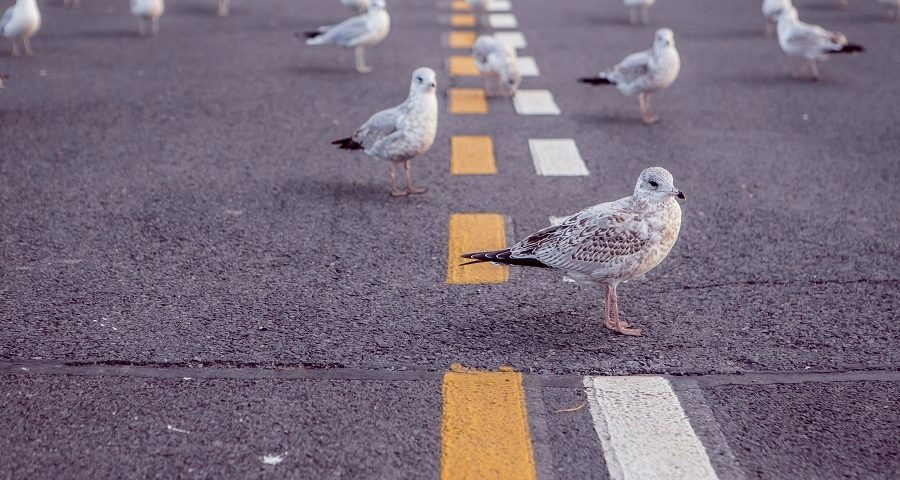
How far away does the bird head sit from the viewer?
435 cm

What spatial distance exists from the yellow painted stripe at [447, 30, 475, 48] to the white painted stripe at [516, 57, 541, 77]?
108 cm

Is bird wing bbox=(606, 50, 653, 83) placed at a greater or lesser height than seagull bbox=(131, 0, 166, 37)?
greater

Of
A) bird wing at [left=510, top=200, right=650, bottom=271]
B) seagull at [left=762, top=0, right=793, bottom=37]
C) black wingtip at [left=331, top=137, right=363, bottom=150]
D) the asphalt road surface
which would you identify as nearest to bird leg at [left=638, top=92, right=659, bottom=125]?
the asphalt road surface

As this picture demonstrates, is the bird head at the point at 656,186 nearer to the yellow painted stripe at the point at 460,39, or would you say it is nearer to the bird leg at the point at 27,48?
the yellow painted stripe at the point at 460,39

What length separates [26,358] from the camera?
4098mm

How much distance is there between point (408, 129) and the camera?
6.42 metres

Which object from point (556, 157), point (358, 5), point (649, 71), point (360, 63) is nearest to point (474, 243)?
point (556, 157)

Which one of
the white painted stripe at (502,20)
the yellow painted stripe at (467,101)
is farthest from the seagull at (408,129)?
the white painted stripe at (502,20)

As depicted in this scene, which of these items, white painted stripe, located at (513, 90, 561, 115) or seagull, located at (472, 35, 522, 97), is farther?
seagull, located at (472, 35, 522, 97)

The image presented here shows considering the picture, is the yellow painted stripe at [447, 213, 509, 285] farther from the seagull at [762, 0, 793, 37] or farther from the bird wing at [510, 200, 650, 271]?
the seagull at [762, 0, 793, 37]

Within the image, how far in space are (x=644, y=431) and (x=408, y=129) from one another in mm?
3258

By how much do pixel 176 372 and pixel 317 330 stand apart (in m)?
0.64

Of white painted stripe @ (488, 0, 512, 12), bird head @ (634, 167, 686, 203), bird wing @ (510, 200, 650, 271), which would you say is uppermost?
bird head @ (634, 167, 686, 203)

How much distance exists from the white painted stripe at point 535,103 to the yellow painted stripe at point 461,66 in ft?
3.76
